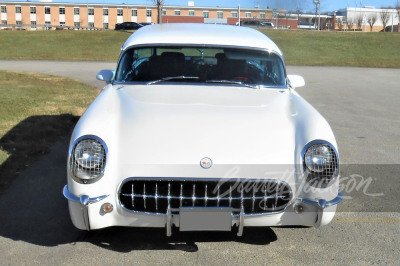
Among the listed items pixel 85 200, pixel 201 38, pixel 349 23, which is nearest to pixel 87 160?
pixel 85 200

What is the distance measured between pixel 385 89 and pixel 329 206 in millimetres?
12821

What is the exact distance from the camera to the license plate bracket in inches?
119

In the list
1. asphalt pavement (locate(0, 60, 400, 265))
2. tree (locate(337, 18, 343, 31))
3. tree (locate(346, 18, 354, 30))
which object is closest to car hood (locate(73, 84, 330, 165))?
asphalt pavement (locate(0, 60, 400, 265))

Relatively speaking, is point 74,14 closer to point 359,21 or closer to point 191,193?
point 359,21

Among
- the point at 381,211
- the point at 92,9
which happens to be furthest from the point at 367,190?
the point at 92,9

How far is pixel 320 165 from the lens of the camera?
126 inches

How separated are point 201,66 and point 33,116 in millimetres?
4724

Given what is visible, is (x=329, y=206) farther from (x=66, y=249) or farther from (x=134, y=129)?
(x=66, y=249)

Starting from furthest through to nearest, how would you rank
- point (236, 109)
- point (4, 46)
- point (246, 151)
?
1. point (4, 46)
2. point (236, 109)
3. point (246, 151)

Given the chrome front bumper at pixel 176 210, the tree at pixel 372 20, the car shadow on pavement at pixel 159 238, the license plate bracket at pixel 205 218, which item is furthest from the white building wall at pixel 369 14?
the license plate bracket at pixel 205 218

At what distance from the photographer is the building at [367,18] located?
90.1 m

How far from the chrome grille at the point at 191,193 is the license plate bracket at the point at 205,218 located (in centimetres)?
10

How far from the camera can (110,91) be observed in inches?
170

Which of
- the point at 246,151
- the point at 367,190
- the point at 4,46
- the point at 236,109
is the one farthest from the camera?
the point at 4,46
